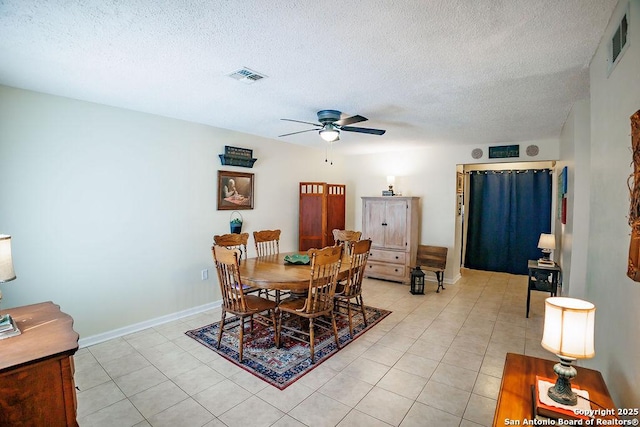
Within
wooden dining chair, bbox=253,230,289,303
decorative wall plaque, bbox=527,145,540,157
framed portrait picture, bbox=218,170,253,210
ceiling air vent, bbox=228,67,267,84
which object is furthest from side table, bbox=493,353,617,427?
decorative wall plaque, bbox=527,145,540,157

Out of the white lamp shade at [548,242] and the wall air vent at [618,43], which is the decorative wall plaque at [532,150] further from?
the wall air vent at [618,43]

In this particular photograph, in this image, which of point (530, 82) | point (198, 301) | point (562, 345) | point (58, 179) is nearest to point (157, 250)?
point (198, 301)

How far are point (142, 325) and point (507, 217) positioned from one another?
640 centimetres

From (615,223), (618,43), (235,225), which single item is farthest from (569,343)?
(235,225)

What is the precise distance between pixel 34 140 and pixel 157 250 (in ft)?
5.05

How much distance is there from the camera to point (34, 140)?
2748 millimetres

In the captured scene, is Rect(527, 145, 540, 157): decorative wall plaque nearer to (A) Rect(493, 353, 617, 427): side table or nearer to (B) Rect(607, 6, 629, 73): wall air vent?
(B) Rect(607, 6, 629, 73): wall air vent

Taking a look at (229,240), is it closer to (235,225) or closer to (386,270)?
(235,225)

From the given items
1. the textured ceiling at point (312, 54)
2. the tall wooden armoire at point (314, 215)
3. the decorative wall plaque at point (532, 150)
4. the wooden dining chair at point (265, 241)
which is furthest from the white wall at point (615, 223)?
the tall wooden armoire at point (314, 215)

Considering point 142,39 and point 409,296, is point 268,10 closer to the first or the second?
point 142,39

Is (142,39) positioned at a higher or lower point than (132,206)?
higher

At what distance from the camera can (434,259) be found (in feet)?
17.4

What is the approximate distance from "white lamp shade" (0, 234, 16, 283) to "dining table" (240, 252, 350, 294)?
1543 mm

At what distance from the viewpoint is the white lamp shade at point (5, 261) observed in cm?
168
